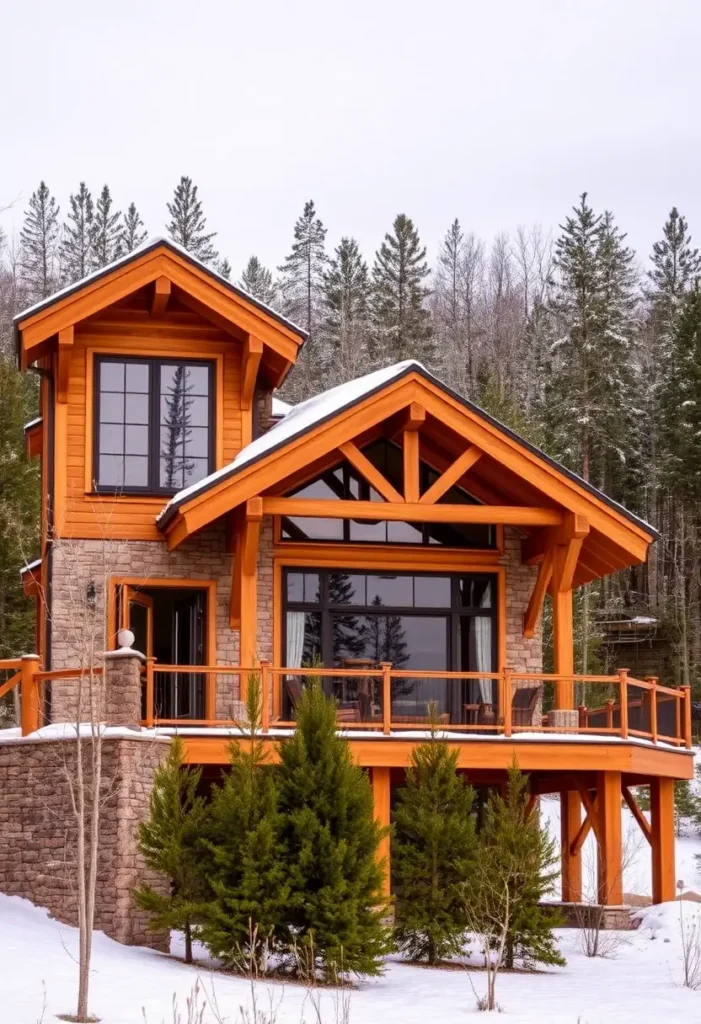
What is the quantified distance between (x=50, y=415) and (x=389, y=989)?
9.86 meters

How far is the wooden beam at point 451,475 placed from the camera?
62.3 feet

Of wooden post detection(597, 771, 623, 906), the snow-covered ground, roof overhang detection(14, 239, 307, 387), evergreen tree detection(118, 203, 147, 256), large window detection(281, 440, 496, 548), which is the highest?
evergreen tree detection(118, 203, 147, 256)

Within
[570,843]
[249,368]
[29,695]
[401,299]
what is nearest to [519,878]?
[29,695]

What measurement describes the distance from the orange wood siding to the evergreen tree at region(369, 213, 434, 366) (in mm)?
30520

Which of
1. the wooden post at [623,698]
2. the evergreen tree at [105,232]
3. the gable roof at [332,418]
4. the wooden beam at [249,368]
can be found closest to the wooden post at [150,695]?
the gable roof at [332,418]

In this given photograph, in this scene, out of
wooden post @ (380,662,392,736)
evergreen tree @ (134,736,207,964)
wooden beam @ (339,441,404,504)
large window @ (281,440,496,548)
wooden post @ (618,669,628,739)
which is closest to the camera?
evergreen tree @ (134,736,207,964)

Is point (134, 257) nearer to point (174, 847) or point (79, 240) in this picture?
point (174, 847)

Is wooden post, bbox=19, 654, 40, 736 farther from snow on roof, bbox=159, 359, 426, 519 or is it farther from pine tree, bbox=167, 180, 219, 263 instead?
pine tree, bbox=167, 180, 219, 263

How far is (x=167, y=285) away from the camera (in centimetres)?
2033

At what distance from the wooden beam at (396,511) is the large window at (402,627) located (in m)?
1.65

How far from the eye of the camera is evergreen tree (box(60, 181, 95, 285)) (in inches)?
2430

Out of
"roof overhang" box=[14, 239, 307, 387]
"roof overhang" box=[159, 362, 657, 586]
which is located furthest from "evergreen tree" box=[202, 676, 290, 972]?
"roof overhang" box=[14, 239, 307, 387]

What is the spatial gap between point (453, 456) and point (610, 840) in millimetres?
5639

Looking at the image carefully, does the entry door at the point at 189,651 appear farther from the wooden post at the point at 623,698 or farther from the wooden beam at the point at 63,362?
the wooden post at the point at 623,698
